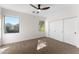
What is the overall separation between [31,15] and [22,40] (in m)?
0.56

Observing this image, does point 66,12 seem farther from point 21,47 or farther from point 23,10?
point 21,47

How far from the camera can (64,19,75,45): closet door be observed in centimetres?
175

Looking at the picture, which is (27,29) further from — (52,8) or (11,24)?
(52,8)

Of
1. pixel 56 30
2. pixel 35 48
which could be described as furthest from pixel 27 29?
pixel 56 30

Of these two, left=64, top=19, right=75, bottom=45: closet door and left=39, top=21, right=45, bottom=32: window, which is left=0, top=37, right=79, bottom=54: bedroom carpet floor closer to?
left=64, top=19, right=75, bottom=45: closet door

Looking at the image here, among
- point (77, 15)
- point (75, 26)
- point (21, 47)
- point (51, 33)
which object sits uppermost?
point (77, 15)

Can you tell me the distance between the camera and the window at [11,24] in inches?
69.5

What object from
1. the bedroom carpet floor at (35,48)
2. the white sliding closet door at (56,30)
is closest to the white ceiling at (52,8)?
the white sliding closet door at (56,30)

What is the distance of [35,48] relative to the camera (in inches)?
71.7

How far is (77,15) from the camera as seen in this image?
1.70 m

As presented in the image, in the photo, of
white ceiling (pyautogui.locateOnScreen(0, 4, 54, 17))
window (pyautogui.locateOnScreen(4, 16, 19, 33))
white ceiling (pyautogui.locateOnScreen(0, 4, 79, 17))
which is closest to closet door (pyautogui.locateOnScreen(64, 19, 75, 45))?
white ceiling (pyautogui.locateOnScreen(0, 4, 79, 17))

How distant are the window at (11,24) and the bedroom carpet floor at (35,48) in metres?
0.28
